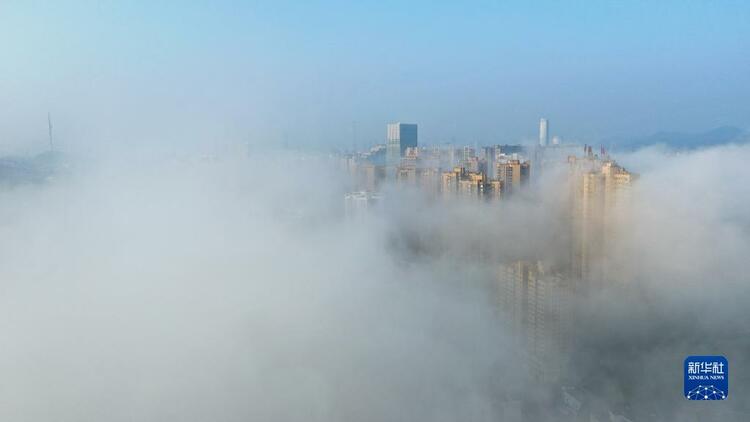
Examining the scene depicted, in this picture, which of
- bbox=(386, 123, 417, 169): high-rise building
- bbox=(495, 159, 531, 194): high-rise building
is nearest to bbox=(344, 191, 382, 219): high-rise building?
bbox=(386, 123, 417, 169): high-rise building

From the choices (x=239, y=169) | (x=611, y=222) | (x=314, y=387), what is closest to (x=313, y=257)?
(x=239, y=169)

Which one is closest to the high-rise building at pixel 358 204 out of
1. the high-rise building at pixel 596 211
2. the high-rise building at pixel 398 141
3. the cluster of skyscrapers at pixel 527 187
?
the cluster of skyscrapers at pixel 527 187

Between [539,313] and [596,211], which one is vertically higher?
[596,211]

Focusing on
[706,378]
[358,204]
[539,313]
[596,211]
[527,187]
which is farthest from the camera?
[358,204]

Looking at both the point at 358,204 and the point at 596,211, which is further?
the point at 358,204

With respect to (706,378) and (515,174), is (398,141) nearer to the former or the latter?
(515,174)

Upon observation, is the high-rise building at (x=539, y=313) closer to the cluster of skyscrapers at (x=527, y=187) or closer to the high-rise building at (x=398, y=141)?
the cluster of skyscrapers at (x=527, y=187)

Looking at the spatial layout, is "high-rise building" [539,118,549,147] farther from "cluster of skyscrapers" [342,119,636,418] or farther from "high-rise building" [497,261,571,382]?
"high-rise building" [497,261,571,382]

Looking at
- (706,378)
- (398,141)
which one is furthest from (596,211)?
(398,141)
